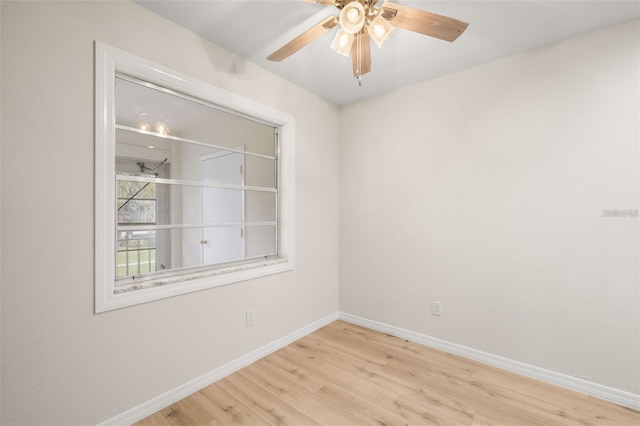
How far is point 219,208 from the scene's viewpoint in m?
2.43

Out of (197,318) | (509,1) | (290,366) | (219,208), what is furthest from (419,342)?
(509,1)

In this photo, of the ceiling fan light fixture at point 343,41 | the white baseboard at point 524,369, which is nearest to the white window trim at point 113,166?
the ceiling fan light fixture at point 343,41

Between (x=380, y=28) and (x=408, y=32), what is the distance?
1.93 feet

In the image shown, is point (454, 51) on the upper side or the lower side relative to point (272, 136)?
upper

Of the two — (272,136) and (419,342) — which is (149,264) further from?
(419,342)

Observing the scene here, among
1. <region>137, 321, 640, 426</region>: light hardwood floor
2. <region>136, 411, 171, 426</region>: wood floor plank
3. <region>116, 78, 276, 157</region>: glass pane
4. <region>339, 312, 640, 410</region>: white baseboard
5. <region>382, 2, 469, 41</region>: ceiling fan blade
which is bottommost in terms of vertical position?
<region>137, 321, 640, 426</region>: light hardwood floor

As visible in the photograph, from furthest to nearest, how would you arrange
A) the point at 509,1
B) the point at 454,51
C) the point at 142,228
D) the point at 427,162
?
the point at 427,162
the point at 454,51
the point at 142,228
the point at 509,1

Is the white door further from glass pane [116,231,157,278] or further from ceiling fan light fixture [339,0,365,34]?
ceiling fan light fixture [339,0,365,34]

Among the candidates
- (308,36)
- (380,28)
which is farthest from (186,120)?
(380,28)

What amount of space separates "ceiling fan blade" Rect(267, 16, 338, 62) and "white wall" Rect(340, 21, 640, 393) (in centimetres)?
146

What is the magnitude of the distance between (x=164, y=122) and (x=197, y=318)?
143 centimetres

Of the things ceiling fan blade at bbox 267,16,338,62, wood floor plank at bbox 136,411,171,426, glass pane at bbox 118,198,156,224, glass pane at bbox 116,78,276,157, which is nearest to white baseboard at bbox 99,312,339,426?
wood floor plank at bbox 136,411,171,426

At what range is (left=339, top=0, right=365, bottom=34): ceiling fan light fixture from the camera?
4.59ft

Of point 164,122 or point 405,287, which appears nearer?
point 164,122
